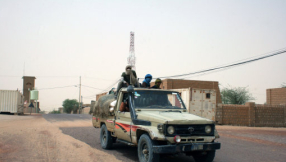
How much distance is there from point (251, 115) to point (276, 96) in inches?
676

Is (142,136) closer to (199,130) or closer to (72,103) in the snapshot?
(199,130)

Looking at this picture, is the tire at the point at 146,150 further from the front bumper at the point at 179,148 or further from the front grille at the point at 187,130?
the front grille at the point at 187,130

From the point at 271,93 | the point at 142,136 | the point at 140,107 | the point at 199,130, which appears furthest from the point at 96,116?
the point at 271,93

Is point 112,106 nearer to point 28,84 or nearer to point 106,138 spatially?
point 106,138

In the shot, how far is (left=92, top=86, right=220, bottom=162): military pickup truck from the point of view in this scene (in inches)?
227

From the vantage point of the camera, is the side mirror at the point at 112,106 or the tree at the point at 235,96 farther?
the tree at the point at 235,96

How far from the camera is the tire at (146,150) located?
5824mm

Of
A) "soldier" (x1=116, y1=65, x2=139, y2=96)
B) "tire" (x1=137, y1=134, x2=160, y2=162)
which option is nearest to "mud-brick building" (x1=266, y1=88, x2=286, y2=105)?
"soldier" (x1=116, y1=65, x2=139, y2=96)

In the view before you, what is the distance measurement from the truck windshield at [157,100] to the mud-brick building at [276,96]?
33688 millimetres

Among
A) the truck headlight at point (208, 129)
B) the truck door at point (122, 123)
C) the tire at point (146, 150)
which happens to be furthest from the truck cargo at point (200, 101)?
the tire at point (146, 150)

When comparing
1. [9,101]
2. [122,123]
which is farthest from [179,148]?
[9,101]

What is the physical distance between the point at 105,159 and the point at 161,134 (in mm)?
2124

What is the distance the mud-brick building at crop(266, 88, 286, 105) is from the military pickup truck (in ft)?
112

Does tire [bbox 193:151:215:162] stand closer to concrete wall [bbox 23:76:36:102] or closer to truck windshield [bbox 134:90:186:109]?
truck windshield [bbox 134:90:186:109]
